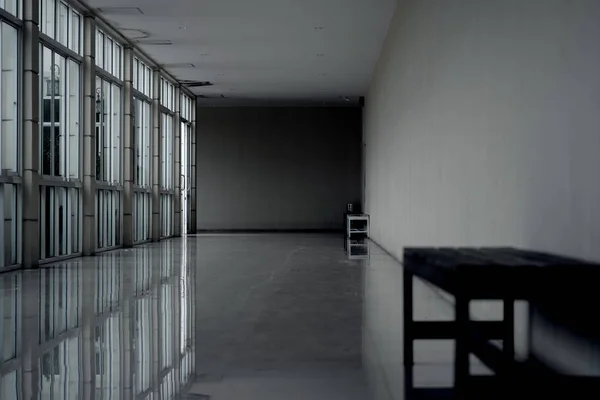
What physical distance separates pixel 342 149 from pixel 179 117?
10.2 metres

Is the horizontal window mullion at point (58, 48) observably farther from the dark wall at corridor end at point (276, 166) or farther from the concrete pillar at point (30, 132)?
the dark wall at corridor end at point (276, 166)

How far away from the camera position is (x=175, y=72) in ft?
82.1

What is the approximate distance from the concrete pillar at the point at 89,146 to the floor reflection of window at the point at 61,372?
35.9 feet

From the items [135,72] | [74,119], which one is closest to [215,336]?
[74,119]

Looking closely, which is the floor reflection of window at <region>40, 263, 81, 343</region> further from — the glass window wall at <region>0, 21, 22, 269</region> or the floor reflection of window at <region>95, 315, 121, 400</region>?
the glass window wall at <region>0, 21, 22, 269</region>

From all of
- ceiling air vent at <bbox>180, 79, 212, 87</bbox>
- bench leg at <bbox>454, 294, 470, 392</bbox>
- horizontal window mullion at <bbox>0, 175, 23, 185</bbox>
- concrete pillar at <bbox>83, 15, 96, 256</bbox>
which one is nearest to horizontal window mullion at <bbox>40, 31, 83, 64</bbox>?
concrete pillar at <bbox>83, 15, 96, 256</bbox>

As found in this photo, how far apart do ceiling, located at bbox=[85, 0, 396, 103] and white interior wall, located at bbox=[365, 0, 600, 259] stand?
17.5 feet

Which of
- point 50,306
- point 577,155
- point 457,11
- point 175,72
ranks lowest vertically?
point 50,306

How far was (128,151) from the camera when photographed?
19500 mm

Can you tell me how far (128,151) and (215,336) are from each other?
14430mm

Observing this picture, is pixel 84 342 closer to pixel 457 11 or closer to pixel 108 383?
pixel 108 383

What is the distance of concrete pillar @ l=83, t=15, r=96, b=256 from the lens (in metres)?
16.1

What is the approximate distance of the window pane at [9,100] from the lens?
12.5 m

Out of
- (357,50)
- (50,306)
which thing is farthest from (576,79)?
(357,50)
